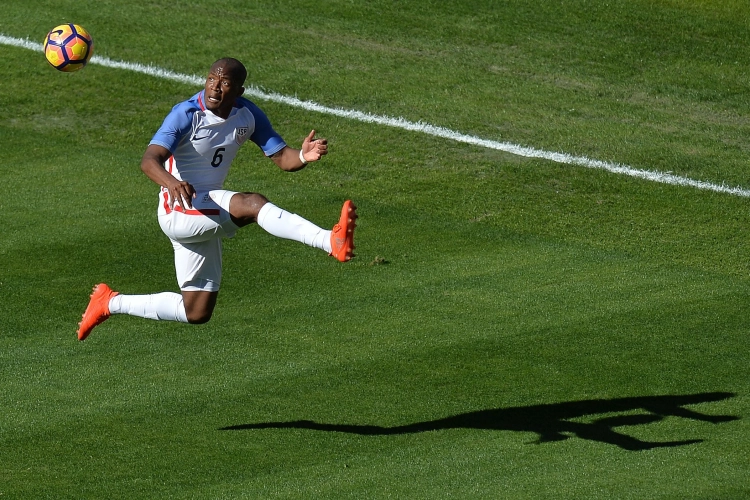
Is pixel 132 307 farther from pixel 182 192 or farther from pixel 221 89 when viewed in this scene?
pixel 221 89

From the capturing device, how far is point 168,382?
35.4ft

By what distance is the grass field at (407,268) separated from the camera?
957 centimetres

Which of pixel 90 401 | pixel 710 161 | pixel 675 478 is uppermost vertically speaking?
pixel 710 161

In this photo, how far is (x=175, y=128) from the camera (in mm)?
9781

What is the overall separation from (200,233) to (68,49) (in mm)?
3972

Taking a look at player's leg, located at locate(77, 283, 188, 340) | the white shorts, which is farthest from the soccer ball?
the white shorts

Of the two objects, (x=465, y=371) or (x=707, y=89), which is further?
(x=707, y=89)

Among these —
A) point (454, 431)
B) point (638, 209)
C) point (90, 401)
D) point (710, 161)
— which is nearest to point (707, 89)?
point (710, 161)

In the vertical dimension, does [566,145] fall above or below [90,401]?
above

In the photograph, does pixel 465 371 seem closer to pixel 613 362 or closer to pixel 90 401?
pixel 613 362

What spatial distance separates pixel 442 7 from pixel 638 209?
24.5ft

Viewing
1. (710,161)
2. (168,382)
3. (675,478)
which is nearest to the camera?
(675,478)

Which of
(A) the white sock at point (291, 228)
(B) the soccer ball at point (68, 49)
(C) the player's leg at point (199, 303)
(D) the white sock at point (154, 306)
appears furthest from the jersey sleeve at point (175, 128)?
(B) the soccer ball at point (68, 49)

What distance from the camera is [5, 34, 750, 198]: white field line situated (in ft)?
51.4
